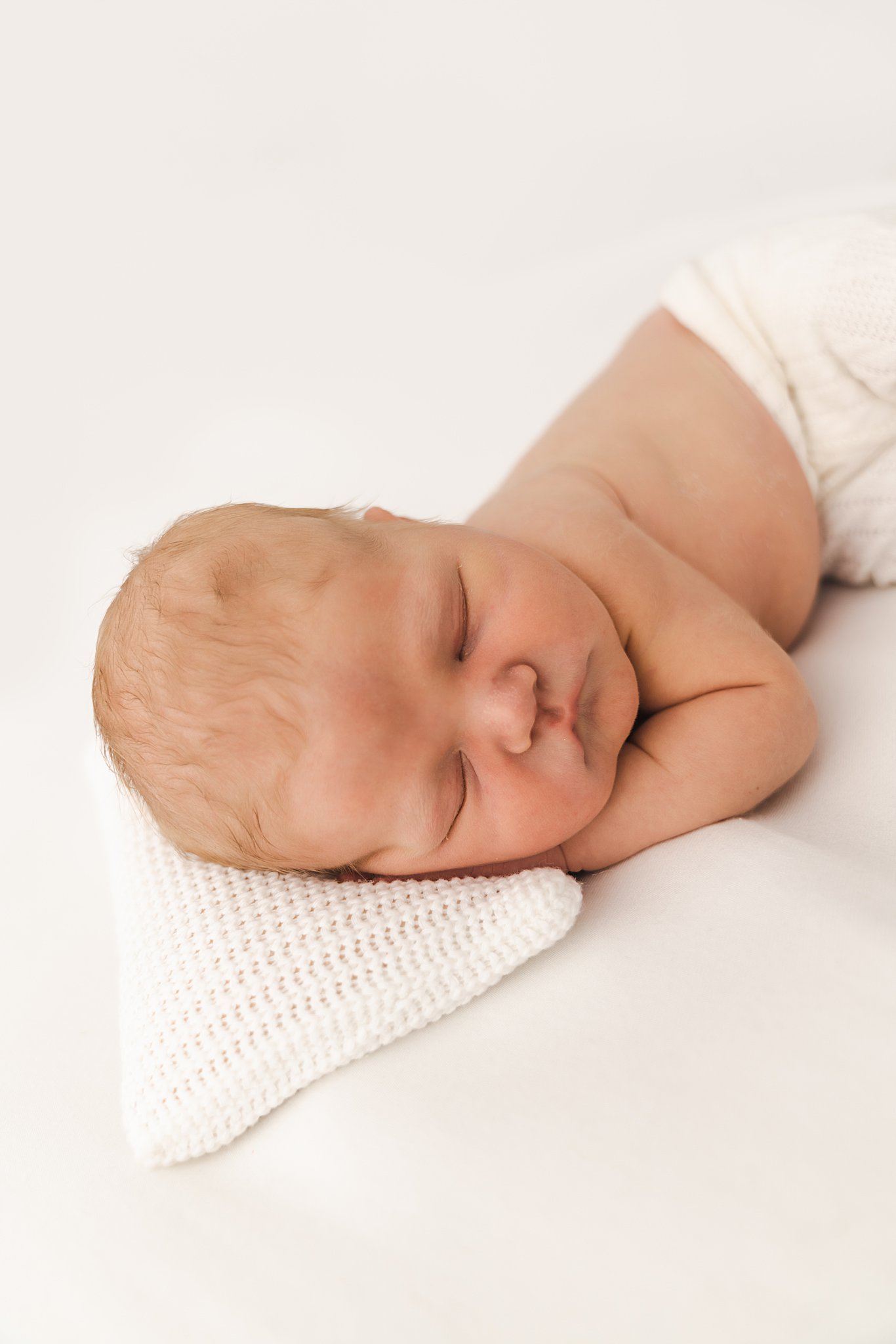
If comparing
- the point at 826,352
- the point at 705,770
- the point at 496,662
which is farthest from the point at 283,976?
the point at 826,352

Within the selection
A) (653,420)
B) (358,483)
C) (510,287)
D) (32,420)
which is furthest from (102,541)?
(653,420)

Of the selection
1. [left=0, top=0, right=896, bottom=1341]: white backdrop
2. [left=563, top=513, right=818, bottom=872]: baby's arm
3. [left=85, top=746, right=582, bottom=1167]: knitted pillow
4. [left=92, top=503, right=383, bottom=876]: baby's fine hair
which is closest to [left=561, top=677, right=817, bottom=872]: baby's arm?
[left=563, top=513, right=818, bottom=872]: baby's arm

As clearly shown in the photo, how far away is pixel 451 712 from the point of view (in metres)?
1.39

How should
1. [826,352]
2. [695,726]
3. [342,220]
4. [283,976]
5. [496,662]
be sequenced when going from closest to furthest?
1. [283,976]
2. [496,662]
3. [695,726]
4. [826,352]
5. [342,220]

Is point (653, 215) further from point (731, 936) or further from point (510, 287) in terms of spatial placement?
point (731, 936)

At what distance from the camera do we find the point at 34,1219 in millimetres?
1324

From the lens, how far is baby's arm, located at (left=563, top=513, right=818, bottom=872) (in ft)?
5.01

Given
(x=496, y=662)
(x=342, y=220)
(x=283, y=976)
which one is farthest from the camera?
(x=342, y=220)

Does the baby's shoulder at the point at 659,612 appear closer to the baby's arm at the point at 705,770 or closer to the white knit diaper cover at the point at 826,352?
the baby's arm at the point at 705,770

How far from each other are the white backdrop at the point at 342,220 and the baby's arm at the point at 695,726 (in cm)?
110

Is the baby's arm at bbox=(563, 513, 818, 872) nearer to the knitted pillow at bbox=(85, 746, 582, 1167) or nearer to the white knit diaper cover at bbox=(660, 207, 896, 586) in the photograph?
the knitted pillow at bbox=(85, 746, 582, 1167)

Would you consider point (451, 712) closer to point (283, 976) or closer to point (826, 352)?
point (283, 976)

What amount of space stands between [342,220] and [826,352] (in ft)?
4.73

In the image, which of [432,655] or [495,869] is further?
[495,869]
